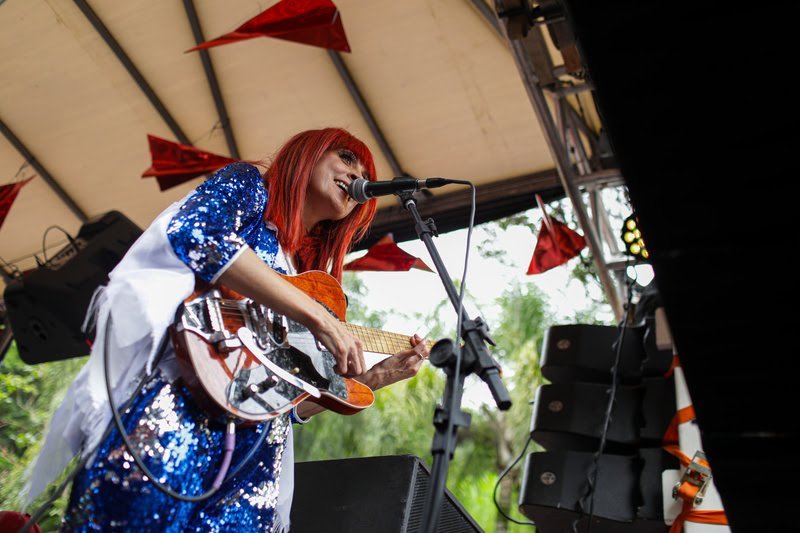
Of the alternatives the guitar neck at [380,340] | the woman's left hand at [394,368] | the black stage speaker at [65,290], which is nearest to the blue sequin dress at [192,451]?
the woman's left hand at [394,368]

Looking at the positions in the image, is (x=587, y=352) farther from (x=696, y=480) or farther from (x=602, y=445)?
(x=696, y=480)

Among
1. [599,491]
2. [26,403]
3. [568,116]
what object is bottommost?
[26,403]

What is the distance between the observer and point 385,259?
5953 mm

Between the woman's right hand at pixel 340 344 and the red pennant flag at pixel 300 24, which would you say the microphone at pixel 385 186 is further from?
the red pennant flag at pixel 300 24

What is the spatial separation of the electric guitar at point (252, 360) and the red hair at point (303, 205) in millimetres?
167

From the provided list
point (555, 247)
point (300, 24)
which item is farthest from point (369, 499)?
point (555, 247)

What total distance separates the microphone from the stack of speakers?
136 cm

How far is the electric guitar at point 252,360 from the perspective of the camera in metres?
1.65

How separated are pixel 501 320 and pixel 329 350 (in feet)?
46.7

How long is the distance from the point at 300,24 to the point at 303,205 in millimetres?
2486

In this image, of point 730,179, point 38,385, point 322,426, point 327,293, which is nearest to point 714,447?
point 730,179

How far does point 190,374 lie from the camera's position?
1.64 meters

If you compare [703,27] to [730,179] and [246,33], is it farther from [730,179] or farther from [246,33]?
[246,33]

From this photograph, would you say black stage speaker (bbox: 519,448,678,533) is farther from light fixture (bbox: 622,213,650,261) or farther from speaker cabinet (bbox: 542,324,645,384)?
light fixture (bbox: 622,213,650,261)
